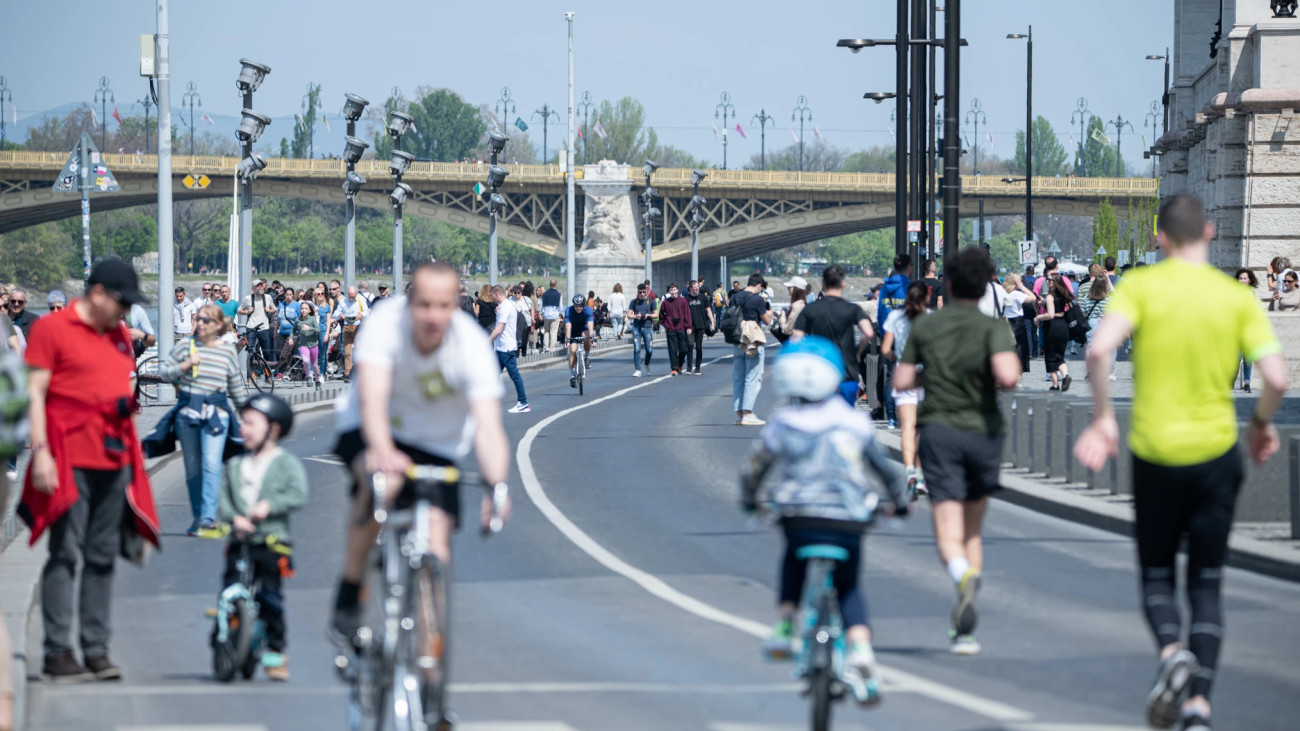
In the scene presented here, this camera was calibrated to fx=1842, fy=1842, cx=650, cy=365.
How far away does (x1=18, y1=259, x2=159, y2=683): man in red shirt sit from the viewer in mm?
7957

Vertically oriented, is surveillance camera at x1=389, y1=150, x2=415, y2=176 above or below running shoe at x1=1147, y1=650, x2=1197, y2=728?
above

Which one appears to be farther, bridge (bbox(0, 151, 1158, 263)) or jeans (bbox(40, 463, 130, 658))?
bridge (bbox(0, 151, 1158, 263))

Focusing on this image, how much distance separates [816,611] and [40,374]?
3.61 meters

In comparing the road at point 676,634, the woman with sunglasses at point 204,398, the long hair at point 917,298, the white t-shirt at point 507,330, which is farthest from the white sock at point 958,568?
the white t-shirt at point 507,330

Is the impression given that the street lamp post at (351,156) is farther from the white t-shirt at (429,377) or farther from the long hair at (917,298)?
the white t-shirt at (429,377)

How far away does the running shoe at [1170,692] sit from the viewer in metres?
6.43

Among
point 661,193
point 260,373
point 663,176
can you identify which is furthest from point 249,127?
point 661,193

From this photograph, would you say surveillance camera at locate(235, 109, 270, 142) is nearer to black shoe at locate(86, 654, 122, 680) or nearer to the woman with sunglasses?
the woman with sunglasses

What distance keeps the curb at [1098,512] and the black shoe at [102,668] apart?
251 inches

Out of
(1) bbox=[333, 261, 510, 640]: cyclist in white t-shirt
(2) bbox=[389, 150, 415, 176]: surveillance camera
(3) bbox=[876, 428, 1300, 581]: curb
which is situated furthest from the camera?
(2) bbox=[389, 150, 415, 176]: surveillance camera

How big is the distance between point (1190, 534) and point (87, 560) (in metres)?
4.66

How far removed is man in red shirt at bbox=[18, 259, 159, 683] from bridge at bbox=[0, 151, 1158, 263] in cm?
7871

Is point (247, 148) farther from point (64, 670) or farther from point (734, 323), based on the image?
point (64, 670)

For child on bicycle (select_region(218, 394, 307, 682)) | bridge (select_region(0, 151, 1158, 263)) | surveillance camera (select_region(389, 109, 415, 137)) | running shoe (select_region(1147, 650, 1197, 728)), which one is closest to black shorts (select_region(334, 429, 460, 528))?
child on bicycle (select_region(218, 394, 307, 682))
